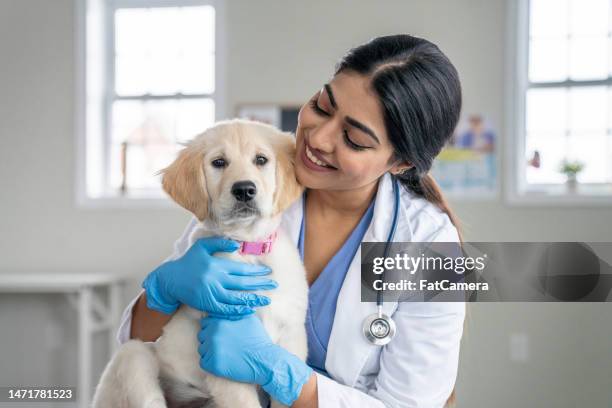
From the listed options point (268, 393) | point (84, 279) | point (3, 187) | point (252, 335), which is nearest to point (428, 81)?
point (252, 335)

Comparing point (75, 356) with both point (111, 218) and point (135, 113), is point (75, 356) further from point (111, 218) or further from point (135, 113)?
point (135, 113)

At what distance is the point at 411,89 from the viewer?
1156 millimetres

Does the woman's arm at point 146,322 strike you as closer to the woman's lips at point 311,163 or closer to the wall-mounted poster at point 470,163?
the woman's lips at point 311,163

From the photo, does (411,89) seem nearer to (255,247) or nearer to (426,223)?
(426,223)

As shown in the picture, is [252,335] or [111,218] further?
[111,218]

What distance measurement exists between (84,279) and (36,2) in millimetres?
1606

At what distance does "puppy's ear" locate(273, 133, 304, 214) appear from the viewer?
46.4 inches

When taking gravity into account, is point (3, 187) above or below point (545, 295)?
above

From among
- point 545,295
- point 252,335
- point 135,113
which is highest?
point 135,113

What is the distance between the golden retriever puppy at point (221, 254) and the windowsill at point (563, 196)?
2165 mm

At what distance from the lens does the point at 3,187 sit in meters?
3.58

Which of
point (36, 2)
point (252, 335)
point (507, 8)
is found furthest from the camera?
point (36, 2)

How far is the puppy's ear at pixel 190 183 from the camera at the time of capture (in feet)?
3.76

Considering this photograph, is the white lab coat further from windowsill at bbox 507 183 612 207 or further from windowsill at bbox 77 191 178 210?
windowsill at bbox 77 191 178 210
